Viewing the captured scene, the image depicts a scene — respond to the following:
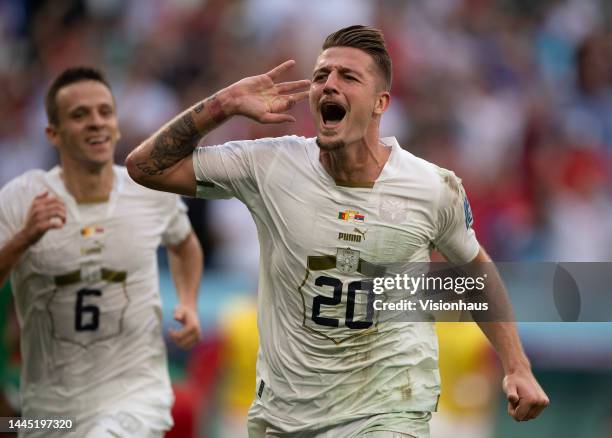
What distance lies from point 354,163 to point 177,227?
2.27m

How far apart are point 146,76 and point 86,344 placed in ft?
21.8

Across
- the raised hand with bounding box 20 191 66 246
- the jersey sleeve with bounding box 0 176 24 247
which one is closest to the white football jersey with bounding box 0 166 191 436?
the jersey sleeve with bounding box 0 176 24 247

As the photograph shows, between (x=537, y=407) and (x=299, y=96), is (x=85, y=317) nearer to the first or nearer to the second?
(x=299, y=96)

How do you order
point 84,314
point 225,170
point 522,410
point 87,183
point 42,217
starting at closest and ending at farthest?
point 522,410, point 225,170, point 42,217, point 84,314, point 87,183

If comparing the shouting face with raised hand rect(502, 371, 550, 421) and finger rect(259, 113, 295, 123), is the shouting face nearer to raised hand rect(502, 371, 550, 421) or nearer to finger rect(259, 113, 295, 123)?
finger rect(259, 113, 295, 123)

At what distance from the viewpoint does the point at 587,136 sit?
13203 millimetres

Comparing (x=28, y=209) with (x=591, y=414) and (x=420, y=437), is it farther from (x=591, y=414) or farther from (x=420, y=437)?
(x=591, y=414)

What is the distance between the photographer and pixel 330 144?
19.7ft

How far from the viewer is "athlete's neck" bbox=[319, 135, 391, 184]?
6.18m

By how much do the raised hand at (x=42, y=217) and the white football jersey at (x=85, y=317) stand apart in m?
0.49

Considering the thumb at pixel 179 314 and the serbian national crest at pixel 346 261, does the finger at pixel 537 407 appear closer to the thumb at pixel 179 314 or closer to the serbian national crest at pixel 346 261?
the serbian national crest at pixel 346 261

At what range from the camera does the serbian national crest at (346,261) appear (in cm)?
607

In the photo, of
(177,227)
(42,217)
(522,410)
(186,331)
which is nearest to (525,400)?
(522,410)

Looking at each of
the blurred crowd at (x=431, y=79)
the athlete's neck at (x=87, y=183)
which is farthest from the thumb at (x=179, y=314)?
the blurred crowd at (x=431, y=79)
